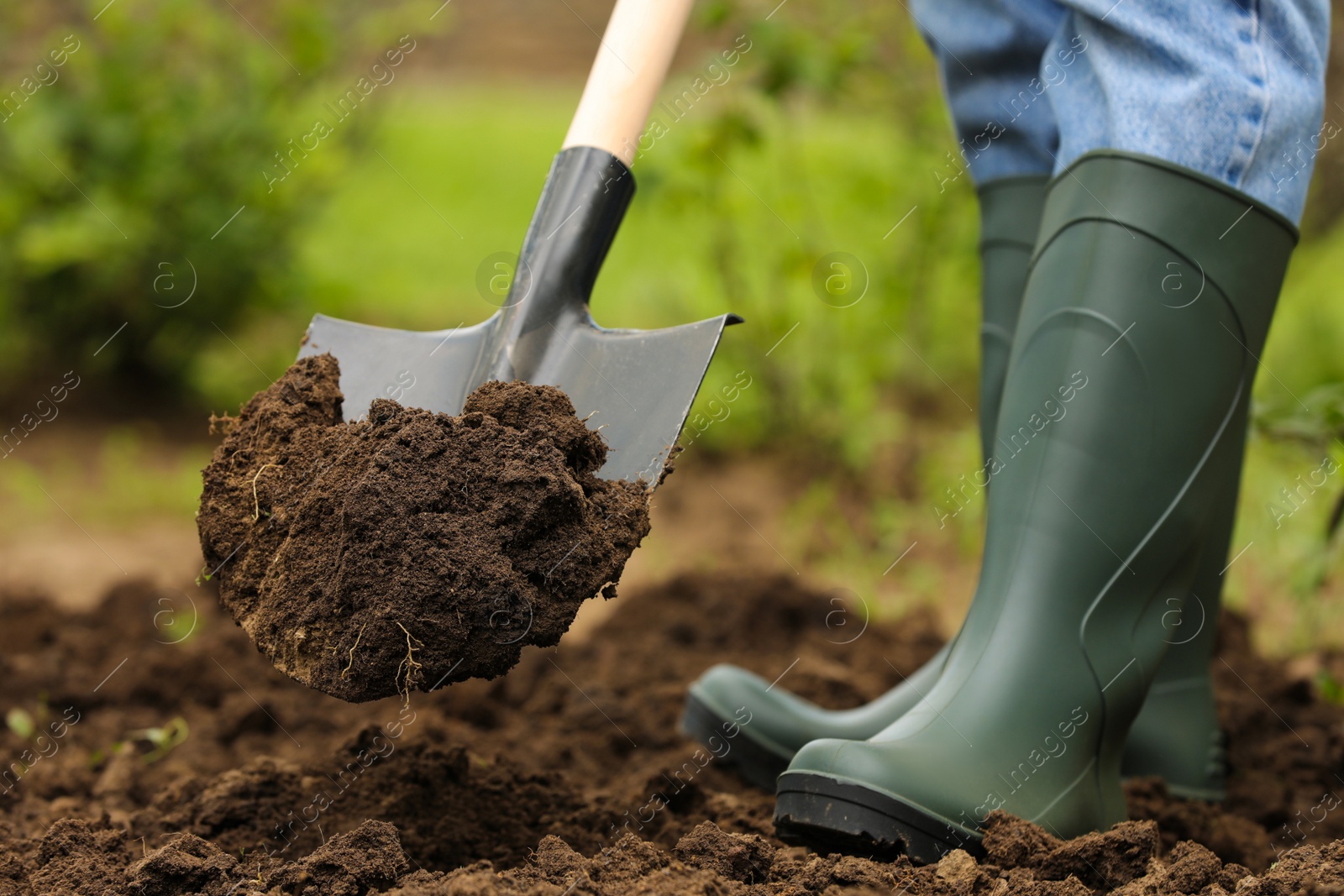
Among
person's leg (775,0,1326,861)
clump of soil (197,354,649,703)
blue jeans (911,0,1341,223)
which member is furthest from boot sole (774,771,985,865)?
blue jeans (911,0,1341,223)

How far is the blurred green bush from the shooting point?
324cm

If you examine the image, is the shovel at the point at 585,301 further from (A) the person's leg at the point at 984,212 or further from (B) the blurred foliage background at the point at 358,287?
(B) the blurred foliage background at the point at 358,287

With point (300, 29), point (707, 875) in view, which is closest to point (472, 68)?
point (300, 29)

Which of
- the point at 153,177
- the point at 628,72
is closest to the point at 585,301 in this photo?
the point at 628,72

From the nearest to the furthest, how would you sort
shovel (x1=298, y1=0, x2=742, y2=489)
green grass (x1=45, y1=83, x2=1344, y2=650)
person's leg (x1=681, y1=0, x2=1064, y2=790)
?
shovel (x1=298, y1=0, x2=742, y2=489), person's leg (x1=681, y1=0, x2=1064, y2=790), green grass (x1=45, y1=83, x2=1344, y2=650)

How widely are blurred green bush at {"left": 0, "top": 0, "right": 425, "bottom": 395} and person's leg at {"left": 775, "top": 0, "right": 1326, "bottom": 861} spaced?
2.75m

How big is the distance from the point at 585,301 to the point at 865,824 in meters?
0.71

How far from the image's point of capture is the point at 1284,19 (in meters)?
1.21

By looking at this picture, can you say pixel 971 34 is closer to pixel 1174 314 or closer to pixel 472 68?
pixel 1174 314

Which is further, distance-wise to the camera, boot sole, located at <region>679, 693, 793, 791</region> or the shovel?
boot sole, located at <region>679, 693, 793, 791</region>

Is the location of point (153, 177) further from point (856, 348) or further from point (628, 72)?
point (628, 72)

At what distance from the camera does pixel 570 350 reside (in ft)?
4.54

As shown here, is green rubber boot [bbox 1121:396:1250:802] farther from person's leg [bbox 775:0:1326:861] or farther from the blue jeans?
the blue jeans

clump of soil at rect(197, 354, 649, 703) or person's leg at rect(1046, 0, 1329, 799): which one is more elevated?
person's leg at rect(1046, 0, 1329, 799)
